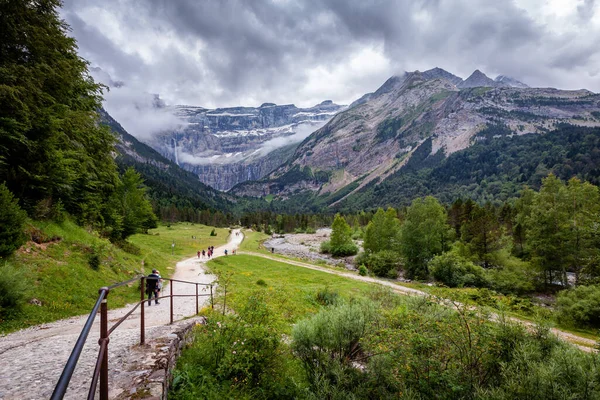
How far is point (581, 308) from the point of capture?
21703 millimetres

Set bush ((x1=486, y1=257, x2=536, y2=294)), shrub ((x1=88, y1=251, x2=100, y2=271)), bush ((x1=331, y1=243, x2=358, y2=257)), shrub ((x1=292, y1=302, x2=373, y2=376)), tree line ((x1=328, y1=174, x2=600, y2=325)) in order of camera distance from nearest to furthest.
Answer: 1. shrub ((x1=292, y1=302, x2=373, y2=376))
2. shrub ((x1=88, y1=251, x2=100, y2=271))
3. tree line ((x1=328, y1=174, x2=600, y2=325))
4. bush ((x1=486, y1=257, x2=536, y2=294))
5. bush ((x1=331, y1=243, x2=358, y2=257))

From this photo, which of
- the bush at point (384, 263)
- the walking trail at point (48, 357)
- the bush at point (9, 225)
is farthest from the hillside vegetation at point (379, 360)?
the bush at point (384, 263)

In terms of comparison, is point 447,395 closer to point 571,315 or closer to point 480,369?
point 480,369

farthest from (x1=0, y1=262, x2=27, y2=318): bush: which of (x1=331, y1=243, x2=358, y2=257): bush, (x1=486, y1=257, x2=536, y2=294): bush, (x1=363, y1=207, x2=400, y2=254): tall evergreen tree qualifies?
(x1=331, y1=243, x2=358, y2=257): bush

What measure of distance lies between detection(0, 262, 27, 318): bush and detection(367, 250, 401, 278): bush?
45.0 meters

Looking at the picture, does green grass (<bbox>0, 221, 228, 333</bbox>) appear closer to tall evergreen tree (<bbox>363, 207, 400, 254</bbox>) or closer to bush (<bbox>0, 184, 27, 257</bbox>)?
bush (<bbox>0, 184, 27, 257</bbox>)

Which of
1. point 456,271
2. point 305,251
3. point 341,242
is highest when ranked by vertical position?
point 341,242

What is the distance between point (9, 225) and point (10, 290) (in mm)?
3669

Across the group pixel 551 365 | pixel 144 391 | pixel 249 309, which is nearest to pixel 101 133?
pixel 249 309

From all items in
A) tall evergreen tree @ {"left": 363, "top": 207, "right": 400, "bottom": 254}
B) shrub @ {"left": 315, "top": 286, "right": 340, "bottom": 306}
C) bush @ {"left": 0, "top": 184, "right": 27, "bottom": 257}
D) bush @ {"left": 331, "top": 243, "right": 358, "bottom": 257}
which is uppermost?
bush @ {"left": 0, "top": 184, "right": 27, "bottom": 257}

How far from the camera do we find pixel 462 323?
365 inches

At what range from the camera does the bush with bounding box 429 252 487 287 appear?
1391 inches

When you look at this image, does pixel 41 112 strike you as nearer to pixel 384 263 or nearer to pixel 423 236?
pixel 384 263

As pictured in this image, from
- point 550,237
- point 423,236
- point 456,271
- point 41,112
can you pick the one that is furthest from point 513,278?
point 41,112
